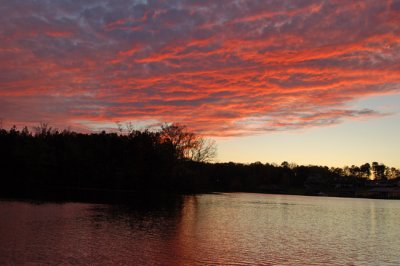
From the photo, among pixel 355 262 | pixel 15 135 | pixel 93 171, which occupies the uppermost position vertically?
pixel 15 135

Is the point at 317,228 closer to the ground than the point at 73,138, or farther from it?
closer to the ground

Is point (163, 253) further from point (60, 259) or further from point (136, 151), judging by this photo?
point (136, 151)

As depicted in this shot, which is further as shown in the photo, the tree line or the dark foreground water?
the tree line

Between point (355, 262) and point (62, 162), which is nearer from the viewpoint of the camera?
point (355, 262)

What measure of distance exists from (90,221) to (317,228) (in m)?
25.4

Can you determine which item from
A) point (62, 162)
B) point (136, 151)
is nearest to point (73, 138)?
point (62, 162)

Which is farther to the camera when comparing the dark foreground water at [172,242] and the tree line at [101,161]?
the tree line at [101,161]

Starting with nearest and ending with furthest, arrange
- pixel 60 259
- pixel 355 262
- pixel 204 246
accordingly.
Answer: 1. pixel 60 259
2. pixel 355 262
3. pixel 204 246

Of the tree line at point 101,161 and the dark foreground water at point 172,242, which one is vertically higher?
the tree line at point 101,161

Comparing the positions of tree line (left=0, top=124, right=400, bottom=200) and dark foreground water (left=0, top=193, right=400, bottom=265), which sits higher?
tree line (left=0, top=124, right=400, bottom=200)

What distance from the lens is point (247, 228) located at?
42406 mm

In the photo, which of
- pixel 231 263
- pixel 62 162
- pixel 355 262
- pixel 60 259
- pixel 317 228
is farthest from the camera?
pixel 62 162

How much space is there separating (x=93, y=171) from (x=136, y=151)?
12972 mm

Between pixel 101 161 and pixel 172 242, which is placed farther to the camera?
pixel 101 161
